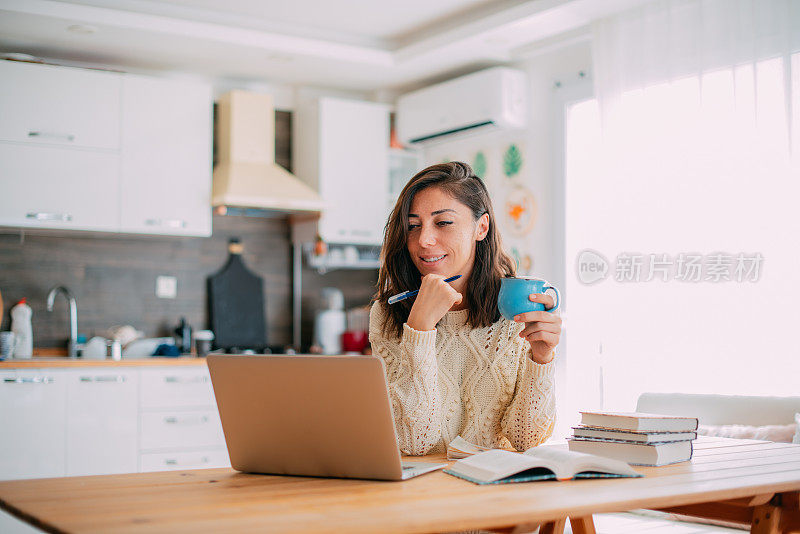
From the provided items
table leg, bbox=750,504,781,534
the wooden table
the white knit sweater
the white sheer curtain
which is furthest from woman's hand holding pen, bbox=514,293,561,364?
the white sheer curtain

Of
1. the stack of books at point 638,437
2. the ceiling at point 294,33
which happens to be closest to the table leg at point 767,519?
the stack of books at point 638,437

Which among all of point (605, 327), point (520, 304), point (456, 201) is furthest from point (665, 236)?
point (520, 304)

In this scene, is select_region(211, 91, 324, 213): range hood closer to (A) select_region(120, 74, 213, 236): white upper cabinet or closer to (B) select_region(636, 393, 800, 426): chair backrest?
(A) select_region(120, 74, 213, 236): white upper cabinet

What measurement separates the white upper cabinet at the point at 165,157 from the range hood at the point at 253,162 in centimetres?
14

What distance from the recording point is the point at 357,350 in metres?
5.25

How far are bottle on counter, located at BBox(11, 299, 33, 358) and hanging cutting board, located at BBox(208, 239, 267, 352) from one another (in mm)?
1068

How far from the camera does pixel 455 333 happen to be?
2.08 m

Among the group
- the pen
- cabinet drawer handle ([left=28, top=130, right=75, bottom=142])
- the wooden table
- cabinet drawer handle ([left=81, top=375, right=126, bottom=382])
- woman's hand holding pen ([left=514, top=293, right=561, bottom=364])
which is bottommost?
cabinet drawer handle ([left=81, top=375, right=126, bottom=382])

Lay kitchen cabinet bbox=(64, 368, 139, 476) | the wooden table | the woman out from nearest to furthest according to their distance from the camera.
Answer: the wooden table → the woman → kitchen cabinet bbox=(64, 368, 139, 476)

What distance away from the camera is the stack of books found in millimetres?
1575

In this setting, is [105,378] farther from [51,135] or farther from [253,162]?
[253,162]

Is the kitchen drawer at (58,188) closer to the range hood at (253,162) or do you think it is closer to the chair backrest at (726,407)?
the range hood at (253,162)

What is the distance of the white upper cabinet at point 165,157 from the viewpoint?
453 centimetres

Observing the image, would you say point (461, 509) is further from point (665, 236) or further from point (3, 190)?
point (3, 190)
